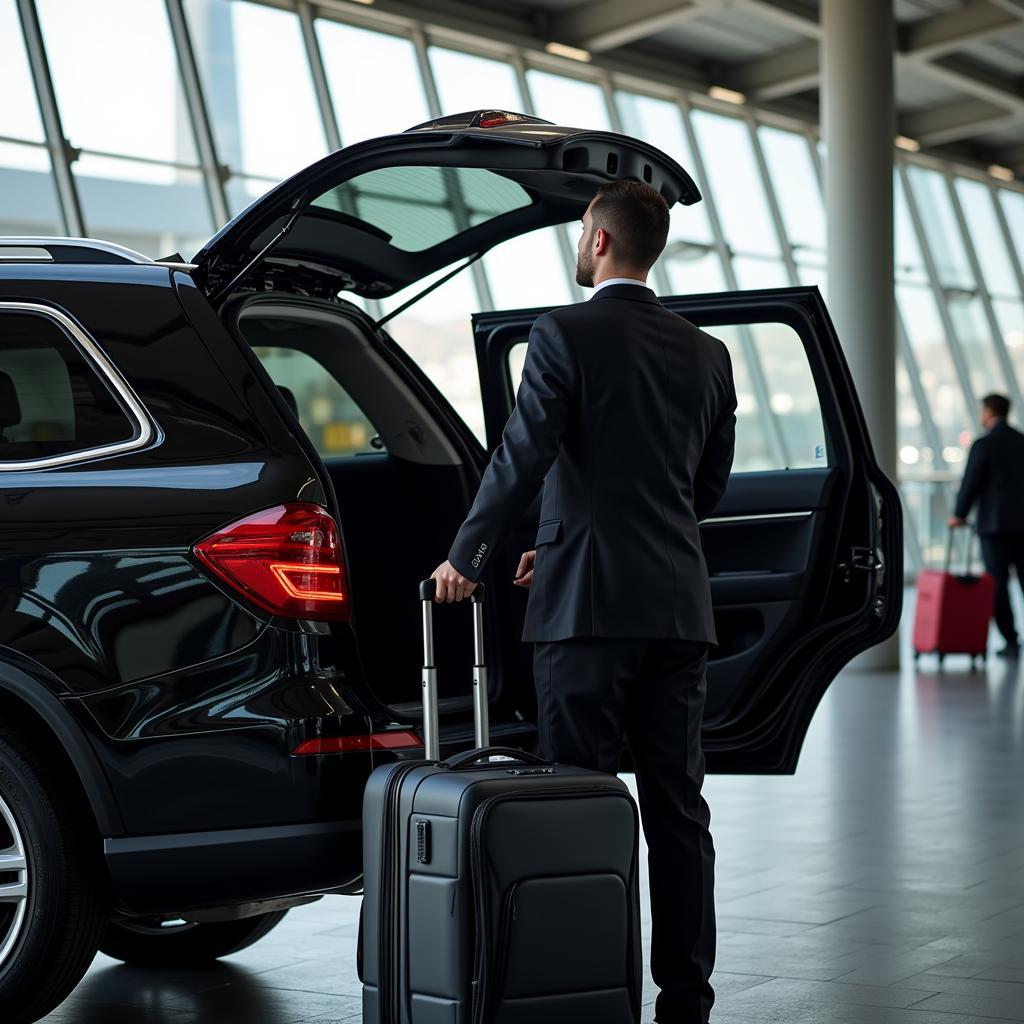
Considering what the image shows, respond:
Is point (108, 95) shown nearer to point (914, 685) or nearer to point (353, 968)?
point (914, 685)

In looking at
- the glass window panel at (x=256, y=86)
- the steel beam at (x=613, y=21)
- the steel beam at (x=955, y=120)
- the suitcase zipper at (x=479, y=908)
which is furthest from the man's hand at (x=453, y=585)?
→ the steel beam at (x=955, y=120)

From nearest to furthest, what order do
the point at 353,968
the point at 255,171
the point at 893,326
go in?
1. the point at 353,968
2. the point at 893,326
3. the point at 255,171

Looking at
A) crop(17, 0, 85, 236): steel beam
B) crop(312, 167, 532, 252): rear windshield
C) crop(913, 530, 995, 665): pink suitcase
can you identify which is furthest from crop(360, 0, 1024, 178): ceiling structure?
crop(312, 167, 532, 252): rear windshield

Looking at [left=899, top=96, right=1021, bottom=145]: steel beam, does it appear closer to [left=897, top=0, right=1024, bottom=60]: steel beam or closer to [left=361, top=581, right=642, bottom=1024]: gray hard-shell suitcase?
[left=897, top=0, right=1024, bottom=60]: steel beam

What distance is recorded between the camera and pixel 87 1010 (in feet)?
11.8

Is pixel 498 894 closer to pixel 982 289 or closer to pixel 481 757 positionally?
pixel 481 757

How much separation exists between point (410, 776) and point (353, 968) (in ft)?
4.15

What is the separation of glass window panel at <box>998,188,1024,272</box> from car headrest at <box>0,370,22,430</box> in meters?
22.2

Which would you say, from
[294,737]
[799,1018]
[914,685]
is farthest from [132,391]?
[914,685]

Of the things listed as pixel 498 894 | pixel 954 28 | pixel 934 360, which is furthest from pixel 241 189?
pixel 934 360

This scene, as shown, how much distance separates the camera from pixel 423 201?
3557 millimetres

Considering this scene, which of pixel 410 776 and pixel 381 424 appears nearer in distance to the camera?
pixel 410 776

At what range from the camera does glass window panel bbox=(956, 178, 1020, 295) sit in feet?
74.1

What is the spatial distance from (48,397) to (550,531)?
99 centimetres
